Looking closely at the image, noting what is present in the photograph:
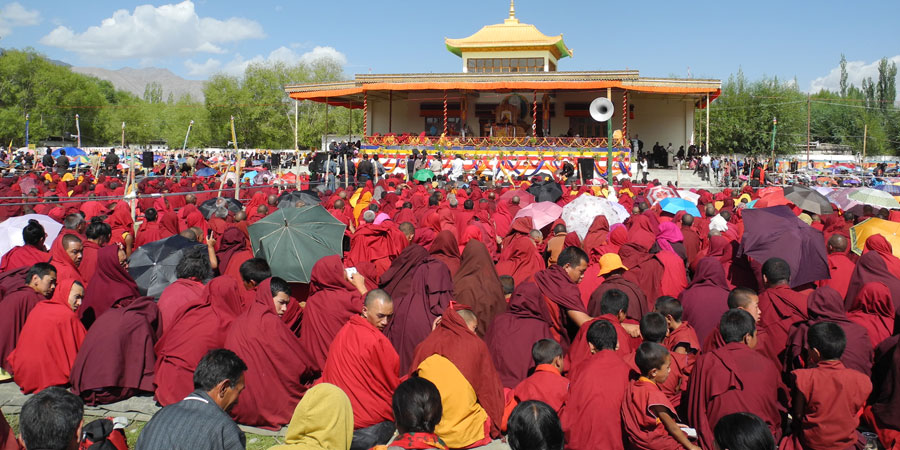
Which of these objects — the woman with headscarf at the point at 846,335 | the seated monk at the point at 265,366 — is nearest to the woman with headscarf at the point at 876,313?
the woman with headscarf at the point at 846,335

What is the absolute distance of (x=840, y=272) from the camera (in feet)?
21.6

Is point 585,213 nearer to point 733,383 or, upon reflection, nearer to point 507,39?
point 733,383

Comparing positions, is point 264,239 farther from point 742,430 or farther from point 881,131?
point 881,131

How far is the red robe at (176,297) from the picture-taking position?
598 centimetres

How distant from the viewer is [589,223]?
9305mm

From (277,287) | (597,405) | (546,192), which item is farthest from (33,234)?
(546,192)

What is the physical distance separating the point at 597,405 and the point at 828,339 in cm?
139

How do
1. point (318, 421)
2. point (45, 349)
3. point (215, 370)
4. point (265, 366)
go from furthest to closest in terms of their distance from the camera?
1. point (45, 349)
2. point (265, 366)
3. point (215, 370)
4. point (318, 421)

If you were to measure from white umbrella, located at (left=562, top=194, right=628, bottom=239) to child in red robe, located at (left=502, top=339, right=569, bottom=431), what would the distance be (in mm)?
4816

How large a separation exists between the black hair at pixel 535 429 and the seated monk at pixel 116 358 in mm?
3799

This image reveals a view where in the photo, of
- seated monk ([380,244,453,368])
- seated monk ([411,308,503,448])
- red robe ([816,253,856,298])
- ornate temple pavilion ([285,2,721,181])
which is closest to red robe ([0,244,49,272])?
seated monk ([380,244,453,368])

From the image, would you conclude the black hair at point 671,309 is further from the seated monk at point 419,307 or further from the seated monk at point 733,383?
the seated monk at point 419,307

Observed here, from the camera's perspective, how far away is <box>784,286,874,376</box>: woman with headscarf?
4.59 meters

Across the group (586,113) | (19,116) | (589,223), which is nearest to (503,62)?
(586,113)
